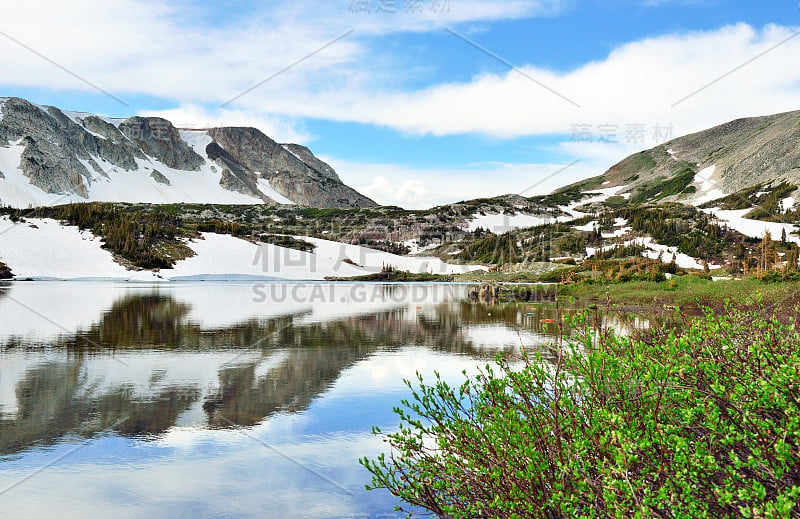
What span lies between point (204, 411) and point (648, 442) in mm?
8238

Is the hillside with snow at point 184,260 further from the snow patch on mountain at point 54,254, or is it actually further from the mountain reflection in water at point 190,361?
the mountain reflection in water at point 190,361

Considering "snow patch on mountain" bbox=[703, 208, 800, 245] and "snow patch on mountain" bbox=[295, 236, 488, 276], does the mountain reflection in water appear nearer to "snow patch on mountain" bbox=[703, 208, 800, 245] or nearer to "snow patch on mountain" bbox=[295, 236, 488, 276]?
"snow patch on mountain" bbox=[295, 236, 488, 276]

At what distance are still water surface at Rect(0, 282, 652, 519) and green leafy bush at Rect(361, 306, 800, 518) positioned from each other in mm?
2203

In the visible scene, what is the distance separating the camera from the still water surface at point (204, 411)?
6527mm

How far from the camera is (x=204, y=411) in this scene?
32.3 feet

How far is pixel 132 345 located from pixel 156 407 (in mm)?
7766

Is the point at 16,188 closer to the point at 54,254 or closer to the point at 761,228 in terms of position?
the point at 54,254

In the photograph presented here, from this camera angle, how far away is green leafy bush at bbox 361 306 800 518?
11.3 feet

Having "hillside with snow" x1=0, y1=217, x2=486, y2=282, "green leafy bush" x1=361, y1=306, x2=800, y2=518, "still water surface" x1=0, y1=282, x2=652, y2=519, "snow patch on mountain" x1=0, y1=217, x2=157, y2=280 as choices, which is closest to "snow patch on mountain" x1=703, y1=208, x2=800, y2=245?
"hillside with snow" x1=0, y1=217, x2=486, y2=282

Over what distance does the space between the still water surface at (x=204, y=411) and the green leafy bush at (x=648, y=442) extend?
2203 millimetres

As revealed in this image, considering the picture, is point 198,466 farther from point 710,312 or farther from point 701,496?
point 710,312

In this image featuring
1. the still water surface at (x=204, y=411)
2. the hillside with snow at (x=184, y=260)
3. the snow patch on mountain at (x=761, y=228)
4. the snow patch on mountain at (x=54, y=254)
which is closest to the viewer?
the still water surface at (x=204, y=411)

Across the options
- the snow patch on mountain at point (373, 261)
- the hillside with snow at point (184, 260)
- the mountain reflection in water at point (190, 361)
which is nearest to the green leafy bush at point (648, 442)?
the mountain reflection in water at point (190, 361)

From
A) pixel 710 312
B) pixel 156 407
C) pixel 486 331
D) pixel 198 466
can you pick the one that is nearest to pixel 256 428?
pixel 198 466
